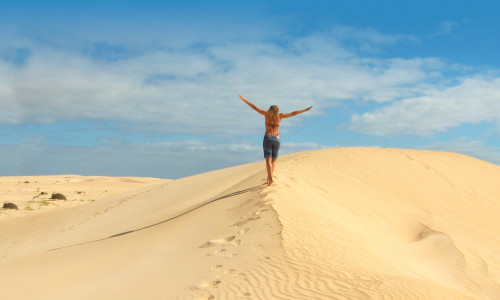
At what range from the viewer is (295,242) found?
19.7 feet

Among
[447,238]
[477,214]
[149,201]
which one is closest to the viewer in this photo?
[447,238]

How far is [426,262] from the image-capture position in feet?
25.7

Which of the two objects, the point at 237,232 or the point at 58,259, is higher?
the point at 237,232

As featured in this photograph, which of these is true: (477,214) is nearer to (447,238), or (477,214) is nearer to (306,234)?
(447,238)

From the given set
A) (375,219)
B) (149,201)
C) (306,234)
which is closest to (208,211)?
(306,234)

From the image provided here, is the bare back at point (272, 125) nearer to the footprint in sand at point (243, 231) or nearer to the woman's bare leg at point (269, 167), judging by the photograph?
the woman's bare leg at point (269, 167)

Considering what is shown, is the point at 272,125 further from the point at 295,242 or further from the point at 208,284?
the point at 208,284

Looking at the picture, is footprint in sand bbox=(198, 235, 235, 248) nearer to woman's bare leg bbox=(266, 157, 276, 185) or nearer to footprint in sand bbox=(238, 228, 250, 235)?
footprint in sand bbox=(238, 228, 250, 235)

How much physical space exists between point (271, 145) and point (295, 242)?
340 cm

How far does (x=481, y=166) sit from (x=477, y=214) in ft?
20.3

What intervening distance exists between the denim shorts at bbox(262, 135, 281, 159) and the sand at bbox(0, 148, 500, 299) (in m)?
0.77

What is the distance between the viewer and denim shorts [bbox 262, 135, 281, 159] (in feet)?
29.7

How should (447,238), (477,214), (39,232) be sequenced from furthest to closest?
1. (39,232)
2. (477,214)
3. (447,238)

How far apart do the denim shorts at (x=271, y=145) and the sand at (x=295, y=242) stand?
772 millimetres
